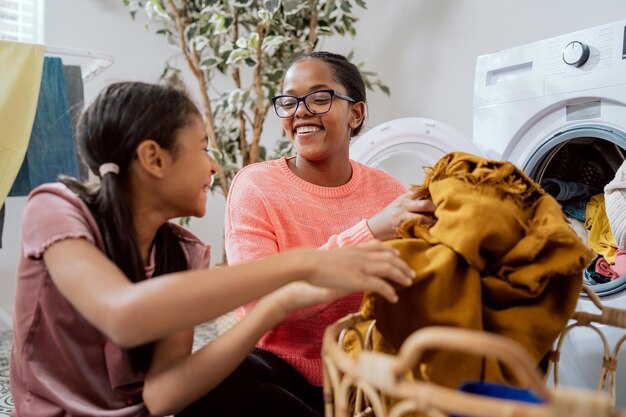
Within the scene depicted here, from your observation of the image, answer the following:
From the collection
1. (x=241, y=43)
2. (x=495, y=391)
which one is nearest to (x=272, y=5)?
(x=241, y=43)

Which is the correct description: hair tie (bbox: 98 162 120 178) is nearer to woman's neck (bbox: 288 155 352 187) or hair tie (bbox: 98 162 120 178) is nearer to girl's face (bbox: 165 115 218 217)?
girl's face (bbox: 165 115 218 217)

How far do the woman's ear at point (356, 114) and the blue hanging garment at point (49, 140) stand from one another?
3.43 ft

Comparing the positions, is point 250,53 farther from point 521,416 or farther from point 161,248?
point 521,416

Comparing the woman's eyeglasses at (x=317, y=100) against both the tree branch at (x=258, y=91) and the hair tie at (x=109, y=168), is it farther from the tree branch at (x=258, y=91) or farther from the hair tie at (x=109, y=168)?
the tree branch at (x=258, y=91)

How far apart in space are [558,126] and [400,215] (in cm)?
69

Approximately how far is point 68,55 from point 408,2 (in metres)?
1.39

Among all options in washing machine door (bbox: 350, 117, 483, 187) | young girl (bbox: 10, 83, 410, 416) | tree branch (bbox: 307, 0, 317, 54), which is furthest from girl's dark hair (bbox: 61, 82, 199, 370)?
tree branch (bbox: 307, 0, 317, 54)

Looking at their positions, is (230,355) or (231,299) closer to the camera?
(231,299)

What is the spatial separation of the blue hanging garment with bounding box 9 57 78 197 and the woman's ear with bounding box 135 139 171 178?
119 centimetres

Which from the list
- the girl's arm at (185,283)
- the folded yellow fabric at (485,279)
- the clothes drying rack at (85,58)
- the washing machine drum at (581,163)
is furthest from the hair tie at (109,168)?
the clothes drying rack at (85,58)

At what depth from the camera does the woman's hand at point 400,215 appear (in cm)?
85

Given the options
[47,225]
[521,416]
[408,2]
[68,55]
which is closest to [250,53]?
[68,55]

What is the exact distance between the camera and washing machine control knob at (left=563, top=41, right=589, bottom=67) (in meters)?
1.29

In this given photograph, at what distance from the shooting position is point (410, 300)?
2.40ft
